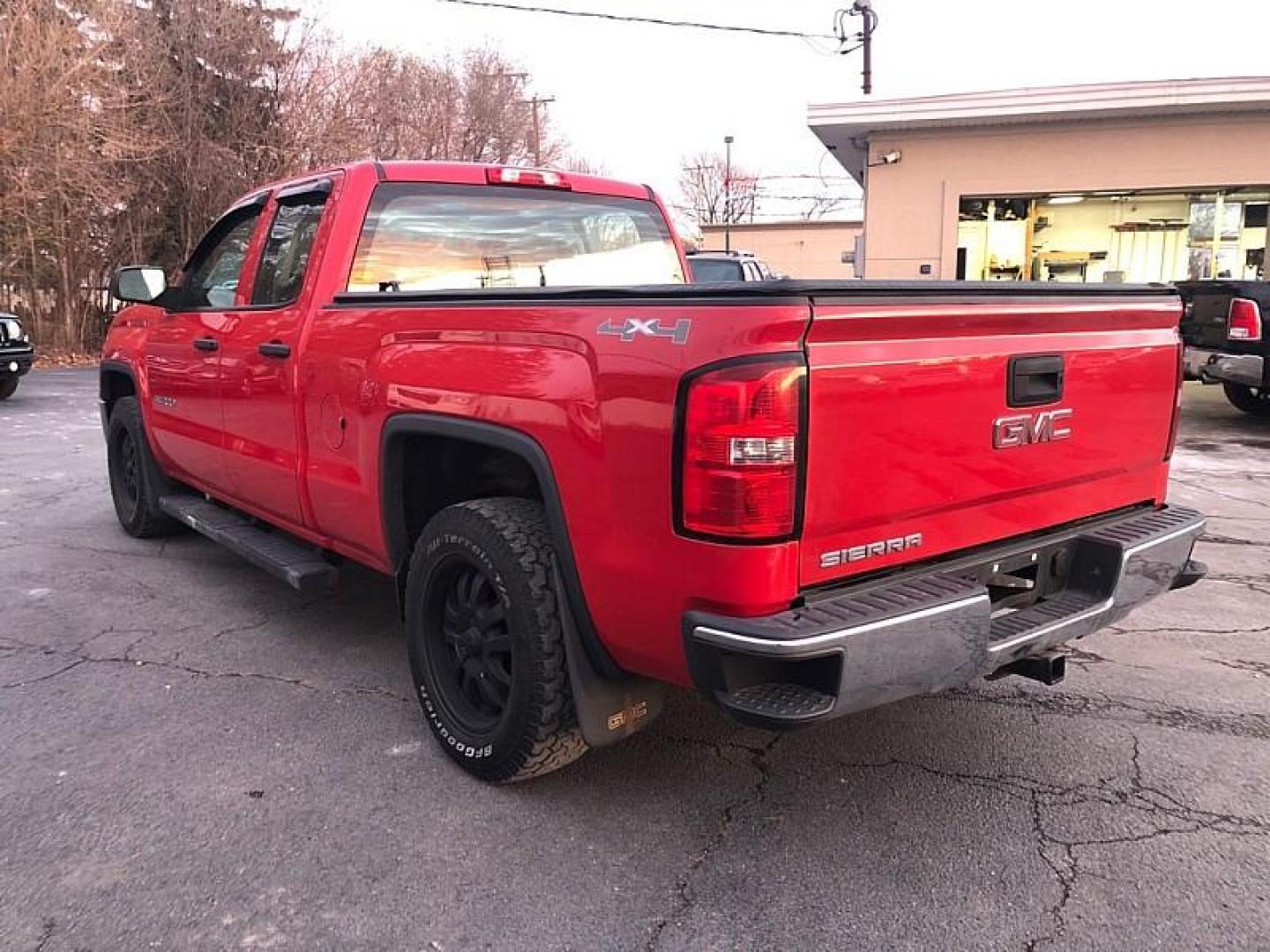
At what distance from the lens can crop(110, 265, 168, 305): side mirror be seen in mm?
5164

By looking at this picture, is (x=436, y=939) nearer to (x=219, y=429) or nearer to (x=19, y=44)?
(x=219, y=429)

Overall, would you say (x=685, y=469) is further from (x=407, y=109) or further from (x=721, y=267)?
(x=407, y=109)

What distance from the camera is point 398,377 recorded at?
3217 millimetres

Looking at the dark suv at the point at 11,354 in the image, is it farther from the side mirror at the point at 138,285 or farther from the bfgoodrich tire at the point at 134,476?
the side mirror at the point at 138,285

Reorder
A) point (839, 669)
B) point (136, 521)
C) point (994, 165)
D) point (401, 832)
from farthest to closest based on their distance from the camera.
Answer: point (994, 165) < point (136, 521) < point (401, 832) < point (839, 669)

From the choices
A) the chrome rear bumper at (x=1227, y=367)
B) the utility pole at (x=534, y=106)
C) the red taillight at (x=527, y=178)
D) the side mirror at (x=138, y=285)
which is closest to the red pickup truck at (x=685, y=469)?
the red taillight at (x=527, y=178)

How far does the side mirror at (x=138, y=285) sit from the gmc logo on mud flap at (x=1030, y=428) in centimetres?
437

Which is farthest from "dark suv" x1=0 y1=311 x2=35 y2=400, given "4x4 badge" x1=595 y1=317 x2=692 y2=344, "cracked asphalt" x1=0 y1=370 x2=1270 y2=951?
"4x4 badge" x1=595 y1=317 x2=692 y2=344

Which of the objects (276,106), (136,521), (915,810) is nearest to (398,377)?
(915,810)

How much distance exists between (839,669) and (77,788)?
238cm

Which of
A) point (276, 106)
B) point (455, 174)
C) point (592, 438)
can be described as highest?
point (276, 106)

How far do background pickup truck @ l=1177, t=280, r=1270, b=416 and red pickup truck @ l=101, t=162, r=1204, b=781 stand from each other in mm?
7625

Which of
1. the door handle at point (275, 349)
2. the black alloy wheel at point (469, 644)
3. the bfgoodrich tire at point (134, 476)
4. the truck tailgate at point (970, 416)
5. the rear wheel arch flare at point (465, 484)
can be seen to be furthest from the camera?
the bfgoodrich tire at point (134, 476)

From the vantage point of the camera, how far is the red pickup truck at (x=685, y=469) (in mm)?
2281
